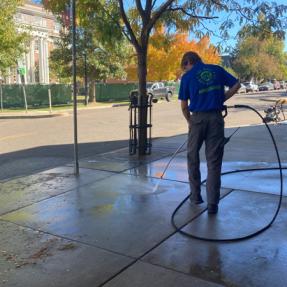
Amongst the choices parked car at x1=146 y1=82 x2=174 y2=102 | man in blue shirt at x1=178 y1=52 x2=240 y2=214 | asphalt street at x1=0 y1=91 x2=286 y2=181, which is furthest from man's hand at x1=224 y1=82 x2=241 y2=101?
parked car at x1=146 y1=82 x2=174 y2=102

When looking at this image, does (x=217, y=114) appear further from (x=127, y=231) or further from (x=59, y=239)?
(x=59, y=239)

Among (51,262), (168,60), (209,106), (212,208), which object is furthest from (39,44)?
(51,262)

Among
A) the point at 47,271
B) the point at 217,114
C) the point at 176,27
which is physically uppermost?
the point at 176,27

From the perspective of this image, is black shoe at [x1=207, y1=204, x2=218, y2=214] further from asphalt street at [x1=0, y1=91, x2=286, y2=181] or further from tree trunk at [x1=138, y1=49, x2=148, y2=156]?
asphalt street at [x1=0, y1=91, x2=286, y2=181]

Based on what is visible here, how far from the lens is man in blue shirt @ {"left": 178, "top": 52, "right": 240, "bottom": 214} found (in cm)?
459

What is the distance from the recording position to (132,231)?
420cm

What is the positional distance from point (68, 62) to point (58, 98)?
121 inches

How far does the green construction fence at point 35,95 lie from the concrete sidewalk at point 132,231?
82.4 feet

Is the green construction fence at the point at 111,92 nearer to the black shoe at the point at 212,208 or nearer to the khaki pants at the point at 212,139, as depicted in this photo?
the khaki pants at the point at 212,139

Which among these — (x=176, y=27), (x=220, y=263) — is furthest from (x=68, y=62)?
Result: (x=220, y=263)

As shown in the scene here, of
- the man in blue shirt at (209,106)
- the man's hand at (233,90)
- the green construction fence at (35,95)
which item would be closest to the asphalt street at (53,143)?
the man in blue shirt at (209,106)

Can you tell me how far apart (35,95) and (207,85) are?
29.6 m

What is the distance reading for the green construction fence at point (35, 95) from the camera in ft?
100.0

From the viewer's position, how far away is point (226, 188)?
18.8 ft
